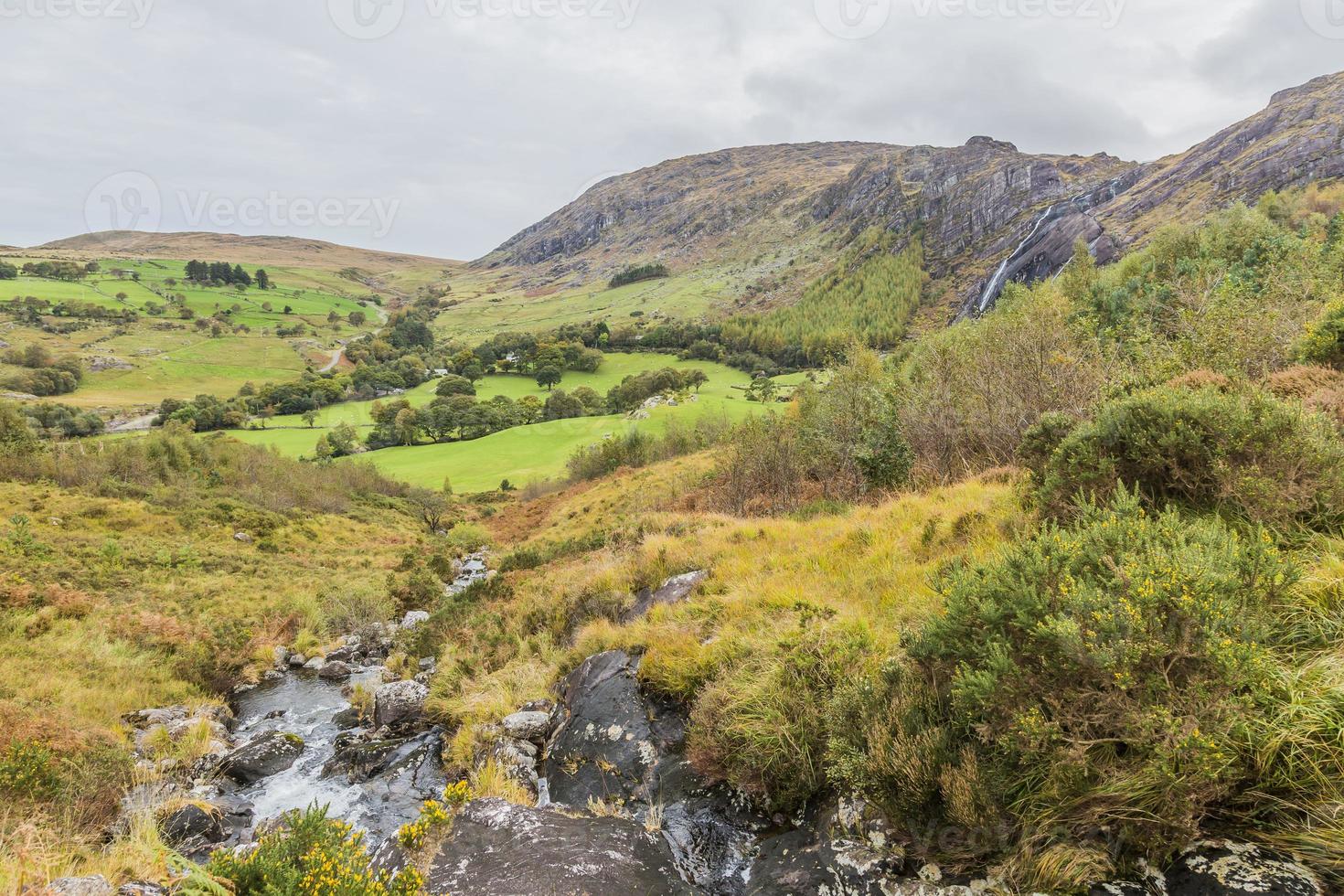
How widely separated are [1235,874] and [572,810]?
19.1 feet

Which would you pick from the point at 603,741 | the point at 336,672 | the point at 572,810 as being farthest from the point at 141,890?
the point at 336,672

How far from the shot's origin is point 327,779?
424 inches

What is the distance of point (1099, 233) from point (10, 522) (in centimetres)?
12381

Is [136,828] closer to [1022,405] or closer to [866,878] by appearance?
[866,878]

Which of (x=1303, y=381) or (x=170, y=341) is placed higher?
(x=170, y=341)

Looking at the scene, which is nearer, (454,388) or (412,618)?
(412,618)

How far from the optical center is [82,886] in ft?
14.6

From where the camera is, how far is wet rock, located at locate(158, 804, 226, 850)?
8.36 meters

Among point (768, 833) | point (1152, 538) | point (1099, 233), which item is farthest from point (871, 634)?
point (1099, 233)

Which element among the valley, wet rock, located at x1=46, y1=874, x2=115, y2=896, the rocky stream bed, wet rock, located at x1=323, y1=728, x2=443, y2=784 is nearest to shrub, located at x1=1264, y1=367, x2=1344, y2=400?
the valley

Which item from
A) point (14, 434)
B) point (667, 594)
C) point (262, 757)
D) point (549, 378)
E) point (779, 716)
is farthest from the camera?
point (549, 378)

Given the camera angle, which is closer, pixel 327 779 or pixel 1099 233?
pixel 327 779

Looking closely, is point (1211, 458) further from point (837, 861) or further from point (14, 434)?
point (14, 434)

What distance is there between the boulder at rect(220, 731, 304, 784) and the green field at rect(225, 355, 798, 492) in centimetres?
4726
